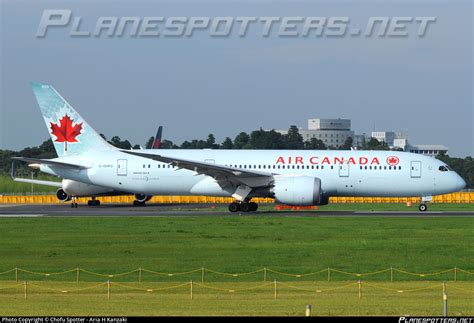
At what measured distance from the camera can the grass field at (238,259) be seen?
25.6 m

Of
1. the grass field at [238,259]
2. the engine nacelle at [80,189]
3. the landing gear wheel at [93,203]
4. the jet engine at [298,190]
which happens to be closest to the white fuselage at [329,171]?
the jet engine at [298,190]

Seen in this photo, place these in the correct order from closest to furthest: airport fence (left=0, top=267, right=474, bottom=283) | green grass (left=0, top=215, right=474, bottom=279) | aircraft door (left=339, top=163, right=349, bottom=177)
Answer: airport fence (left=0, top=267, right=474, bottom=283) → green grass (left=0, top=215, right=474, bottom=279) → aircraft door (left=339, top=163, right=349, bottom=177)

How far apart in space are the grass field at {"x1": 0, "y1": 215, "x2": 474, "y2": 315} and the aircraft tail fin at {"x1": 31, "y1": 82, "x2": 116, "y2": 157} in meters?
13.7

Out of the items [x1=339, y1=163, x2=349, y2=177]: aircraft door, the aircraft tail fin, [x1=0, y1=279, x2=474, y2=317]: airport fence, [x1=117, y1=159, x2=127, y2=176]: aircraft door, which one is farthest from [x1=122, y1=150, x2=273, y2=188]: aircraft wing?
[x1=0, y1=279, x2=474, y2=317]: airport fence

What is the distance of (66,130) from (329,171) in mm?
20848

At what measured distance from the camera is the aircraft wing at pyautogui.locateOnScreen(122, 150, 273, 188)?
5812 centimetres

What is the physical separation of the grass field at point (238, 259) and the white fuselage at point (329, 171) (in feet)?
20.7

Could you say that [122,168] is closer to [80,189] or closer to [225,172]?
[225,172]

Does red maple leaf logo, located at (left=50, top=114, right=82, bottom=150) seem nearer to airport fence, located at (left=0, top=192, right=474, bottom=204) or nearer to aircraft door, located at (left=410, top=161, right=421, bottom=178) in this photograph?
airport fence, located at (left=0, top=192, right=474, bottom=204)

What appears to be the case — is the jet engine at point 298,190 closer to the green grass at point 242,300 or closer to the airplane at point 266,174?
the airplane at point 266,174

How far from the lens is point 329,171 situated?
6016cm

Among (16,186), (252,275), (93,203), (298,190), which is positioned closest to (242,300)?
(252,275)

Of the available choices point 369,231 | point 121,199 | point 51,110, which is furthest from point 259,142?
point 369,231

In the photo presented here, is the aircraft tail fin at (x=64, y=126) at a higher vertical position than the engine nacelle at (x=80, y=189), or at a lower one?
higher
